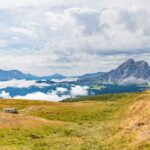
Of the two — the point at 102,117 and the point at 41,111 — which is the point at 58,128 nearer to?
the point at 102,117

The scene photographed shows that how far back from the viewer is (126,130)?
54812 millimetres

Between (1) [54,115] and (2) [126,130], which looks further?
(1) [54,115]

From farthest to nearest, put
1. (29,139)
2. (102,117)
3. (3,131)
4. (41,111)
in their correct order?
(41,111)
(102,117)
(3,131)
(29,139)

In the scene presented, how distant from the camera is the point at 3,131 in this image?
59.6 meters

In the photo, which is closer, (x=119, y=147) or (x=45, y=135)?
(x=119, y=147)

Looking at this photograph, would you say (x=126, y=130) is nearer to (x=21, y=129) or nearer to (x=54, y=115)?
(x=21, y=129)

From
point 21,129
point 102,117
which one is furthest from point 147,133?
point 102,117

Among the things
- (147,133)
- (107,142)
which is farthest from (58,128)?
(147,133)

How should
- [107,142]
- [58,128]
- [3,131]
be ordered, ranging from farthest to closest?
[58,128]
[3,131]
[107,142]

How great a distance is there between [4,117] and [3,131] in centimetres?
1116

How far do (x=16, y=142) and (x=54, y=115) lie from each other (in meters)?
51.7

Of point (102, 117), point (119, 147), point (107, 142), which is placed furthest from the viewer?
point (102, 117)

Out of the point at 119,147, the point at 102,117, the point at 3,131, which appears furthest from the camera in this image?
the point at 102,117

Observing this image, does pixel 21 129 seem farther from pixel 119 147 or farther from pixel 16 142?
pixel 119 147
